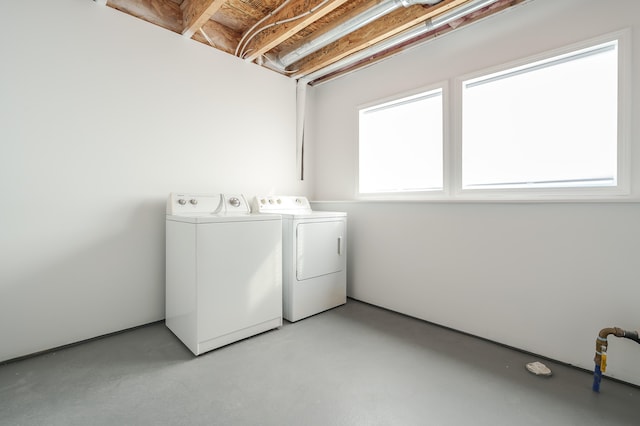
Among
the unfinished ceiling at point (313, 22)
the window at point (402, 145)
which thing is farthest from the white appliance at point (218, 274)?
the unfinished ceiling at point (313, 22)

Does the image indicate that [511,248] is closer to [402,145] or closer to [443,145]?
[443,145]

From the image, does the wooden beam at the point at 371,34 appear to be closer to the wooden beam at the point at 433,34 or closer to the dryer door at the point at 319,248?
the wooden beam at the point at 433,34

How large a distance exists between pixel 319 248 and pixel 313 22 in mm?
2115

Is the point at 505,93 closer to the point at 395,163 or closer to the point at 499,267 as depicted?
the point at 395,163

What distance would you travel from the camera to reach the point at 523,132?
2137mm

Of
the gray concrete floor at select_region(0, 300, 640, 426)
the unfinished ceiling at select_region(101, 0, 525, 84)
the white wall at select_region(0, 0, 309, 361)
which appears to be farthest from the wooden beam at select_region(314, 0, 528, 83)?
the gray concrete floor at select_region(0, 300, 640, 426)

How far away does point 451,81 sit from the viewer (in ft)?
8.02

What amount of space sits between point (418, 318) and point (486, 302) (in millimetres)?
625

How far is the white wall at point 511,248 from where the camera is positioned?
171cm

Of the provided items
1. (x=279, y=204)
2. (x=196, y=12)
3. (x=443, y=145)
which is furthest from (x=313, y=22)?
(x=279, y=204)

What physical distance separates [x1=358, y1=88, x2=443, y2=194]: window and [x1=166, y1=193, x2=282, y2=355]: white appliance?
A: 4.29 ft

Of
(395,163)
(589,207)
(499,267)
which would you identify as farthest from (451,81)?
(499,267)

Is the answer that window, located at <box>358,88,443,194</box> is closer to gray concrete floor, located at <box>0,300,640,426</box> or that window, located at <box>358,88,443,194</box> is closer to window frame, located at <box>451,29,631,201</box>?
window frame, located at <box>451,29,631,201</box>

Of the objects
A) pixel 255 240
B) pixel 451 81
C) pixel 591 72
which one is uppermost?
pixel 451 81
